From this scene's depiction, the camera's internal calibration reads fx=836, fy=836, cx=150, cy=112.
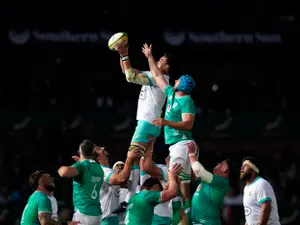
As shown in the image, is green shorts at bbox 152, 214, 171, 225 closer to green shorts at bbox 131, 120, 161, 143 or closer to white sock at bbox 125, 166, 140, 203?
white sock at bbox 125, 166, 140, 203

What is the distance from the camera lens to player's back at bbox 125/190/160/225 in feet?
43.0

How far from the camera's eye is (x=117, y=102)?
3016cm

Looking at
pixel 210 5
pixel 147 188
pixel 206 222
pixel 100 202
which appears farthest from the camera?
pixel 210 5

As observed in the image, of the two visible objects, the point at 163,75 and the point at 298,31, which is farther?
the point at 298,31

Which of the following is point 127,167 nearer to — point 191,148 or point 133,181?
point 133,181

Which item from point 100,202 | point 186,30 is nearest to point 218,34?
→ point 186,30

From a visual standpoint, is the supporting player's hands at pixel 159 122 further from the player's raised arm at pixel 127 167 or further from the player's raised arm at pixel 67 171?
the player's raised arm at pixel 67 171

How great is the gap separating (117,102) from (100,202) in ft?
47.4

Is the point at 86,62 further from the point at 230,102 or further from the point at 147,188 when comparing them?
the point at 147,188

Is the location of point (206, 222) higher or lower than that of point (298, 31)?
lower

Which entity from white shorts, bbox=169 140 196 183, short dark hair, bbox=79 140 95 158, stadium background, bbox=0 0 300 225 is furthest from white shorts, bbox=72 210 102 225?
stadium background, bbox=0 0 300 225

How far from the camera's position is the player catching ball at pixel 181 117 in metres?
13.8

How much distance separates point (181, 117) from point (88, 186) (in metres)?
1.98

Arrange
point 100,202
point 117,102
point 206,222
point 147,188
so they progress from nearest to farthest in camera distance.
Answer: point 147,188 → point 206,222 → point 100,202 → point 117,102
